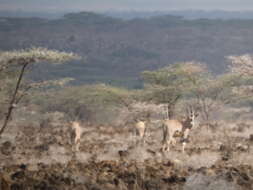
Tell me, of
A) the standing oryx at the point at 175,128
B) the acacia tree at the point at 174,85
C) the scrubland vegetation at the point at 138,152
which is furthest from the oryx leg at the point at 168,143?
the acacia tree at the point at 174,85

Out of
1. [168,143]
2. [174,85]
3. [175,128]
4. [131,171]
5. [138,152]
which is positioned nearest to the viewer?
[131,171]

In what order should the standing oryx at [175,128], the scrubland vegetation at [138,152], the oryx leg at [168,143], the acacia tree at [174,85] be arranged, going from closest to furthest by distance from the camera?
the scrubland vegetation at [138,152] < the oryx leg at [168,143] < the standing oryx at [175,128] < the acacia tree at [174,85]

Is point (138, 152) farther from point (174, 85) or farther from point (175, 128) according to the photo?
point (174, 85)

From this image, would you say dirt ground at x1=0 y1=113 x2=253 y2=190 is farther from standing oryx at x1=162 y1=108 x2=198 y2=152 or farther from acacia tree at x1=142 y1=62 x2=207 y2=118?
acacia tree at x1=142 y1=62 x2=207 y2=118

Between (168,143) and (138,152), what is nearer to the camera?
(138,152)

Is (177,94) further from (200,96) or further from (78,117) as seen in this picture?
(78,117)

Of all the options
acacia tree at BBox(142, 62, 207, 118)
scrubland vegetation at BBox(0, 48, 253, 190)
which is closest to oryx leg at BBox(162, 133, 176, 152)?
scrubland vegetation at BBox(0, 48, 253, 190)

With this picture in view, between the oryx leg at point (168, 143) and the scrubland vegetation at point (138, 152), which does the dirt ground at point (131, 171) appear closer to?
the scrubland vegetation at point (138, 152)

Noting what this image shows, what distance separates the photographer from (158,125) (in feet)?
107

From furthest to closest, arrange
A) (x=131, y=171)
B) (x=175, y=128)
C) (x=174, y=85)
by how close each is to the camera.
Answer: (x=174, y=85), (x=175, y=128), (x=131, y=171)

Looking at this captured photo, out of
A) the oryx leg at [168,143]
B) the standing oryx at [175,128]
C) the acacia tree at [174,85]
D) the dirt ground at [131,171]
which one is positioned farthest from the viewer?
the acacia tree at [174,85]

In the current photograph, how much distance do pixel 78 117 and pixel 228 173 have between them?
137 feet

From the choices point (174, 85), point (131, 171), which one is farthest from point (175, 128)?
point (174, 85)

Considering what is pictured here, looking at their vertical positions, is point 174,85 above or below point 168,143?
below
